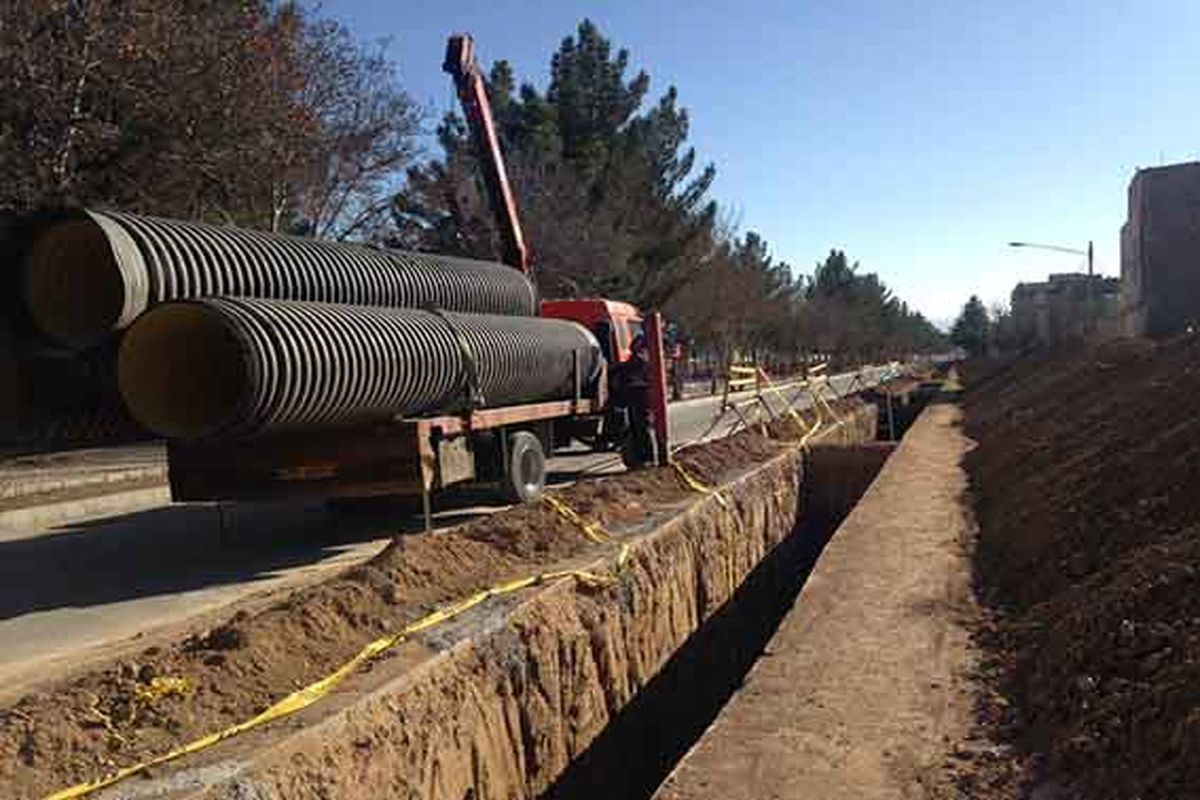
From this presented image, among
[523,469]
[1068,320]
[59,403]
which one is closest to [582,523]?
[523,469]

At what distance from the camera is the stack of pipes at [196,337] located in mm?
7145

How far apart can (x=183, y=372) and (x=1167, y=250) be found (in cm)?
4752

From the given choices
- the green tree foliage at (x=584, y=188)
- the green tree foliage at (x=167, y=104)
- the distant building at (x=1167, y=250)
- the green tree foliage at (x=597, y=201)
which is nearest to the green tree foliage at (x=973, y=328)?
the distant building at (x=1167, y=250)

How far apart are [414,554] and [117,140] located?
10.4 metres

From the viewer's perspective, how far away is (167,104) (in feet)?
47.9

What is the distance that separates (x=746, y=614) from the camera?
40.9 feet

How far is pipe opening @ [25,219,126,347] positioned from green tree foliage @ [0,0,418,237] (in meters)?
6.47

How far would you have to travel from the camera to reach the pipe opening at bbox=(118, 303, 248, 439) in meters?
7.11

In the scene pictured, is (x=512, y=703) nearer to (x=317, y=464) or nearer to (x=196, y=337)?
(x=317, y=464)

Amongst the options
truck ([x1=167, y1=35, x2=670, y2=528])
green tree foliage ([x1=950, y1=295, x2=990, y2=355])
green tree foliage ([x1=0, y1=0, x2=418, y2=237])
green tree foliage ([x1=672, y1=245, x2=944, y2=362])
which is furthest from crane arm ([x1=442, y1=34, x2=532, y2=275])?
green tree foliage ([x1=950, y1=295, x2=990, y2=355])

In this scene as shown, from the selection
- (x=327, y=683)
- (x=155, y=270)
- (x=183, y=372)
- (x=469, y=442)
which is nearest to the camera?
(x=327, y=683)

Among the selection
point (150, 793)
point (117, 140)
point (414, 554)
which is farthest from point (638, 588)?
point (117, 140)

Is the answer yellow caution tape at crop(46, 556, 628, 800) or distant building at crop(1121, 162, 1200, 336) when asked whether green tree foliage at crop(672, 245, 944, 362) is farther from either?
yellow caution tape at crop(46, 556, 628, 800)

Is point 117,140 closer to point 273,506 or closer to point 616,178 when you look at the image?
point 273,506
